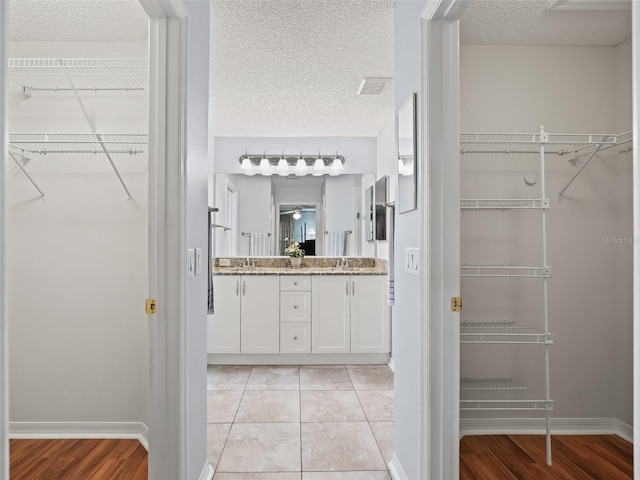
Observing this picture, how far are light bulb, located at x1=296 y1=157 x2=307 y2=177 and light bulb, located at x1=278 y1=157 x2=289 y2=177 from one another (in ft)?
0.39

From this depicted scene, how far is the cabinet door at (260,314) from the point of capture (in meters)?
4.01

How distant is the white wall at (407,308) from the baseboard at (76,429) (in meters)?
1.56

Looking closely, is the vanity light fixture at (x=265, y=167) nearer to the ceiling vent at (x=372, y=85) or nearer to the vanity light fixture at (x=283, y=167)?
the vanity light fixture at (x=283, y=167)

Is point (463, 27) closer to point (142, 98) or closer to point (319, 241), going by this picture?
point (142, 98)

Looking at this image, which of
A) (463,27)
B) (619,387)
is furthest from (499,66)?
(619,387)

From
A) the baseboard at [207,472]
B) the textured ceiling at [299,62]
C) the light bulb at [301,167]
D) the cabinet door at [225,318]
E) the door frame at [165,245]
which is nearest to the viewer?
the door frame at [165,245]

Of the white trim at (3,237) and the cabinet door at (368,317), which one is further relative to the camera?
the cabinet door at (368,317)

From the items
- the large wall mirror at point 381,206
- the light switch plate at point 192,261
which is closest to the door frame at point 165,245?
the light switch plate at point 192,261

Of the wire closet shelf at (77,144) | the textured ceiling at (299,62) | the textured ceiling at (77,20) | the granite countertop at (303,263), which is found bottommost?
the granite countertop at (303,263)

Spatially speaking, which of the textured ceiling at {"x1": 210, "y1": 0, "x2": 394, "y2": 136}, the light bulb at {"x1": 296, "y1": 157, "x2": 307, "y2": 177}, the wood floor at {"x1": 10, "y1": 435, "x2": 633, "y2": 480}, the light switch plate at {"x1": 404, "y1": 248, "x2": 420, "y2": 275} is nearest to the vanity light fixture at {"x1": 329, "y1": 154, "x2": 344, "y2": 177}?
the light bulb at {"x1": 296, "y1": 157, "x2": 307, "y2": 177}

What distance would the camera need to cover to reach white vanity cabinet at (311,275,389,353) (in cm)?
403

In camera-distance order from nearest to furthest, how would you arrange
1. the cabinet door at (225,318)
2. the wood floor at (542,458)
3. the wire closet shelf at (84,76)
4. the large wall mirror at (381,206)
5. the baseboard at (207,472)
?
the baseboard at (207,472), the wood floor at (542,458), the wire closet shelf at (84,76), the cabinet door at (225,318), the large wall mirror at (381,206)

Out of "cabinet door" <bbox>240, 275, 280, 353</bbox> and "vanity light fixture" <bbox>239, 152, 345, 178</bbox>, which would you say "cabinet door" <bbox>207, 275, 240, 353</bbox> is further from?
"vanity light fixture" <bbox>239, 152, 345, 178</bbox>

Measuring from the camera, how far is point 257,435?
2539 millimetres
